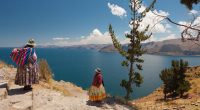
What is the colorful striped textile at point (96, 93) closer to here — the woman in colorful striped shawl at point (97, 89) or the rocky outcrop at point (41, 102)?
the woman in colorful striped shawl at point (97, 89)

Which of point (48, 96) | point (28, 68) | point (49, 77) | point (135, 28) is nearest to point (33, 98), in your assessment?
point (48, 96)

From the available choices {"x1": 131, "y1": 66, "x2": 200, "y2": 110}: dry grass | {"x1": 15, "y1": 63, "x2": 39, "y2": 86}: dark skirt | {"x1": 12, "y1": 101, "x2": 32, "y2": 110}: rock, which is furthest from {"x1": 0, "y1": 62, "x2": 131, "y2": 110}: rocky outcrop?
{"x1": 131, "y1": 66, "x2": 200, "y2": 110}: dry grass

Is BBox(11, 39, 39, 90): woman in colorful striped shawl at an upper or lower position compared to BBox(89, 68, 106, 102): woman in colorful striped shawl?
upper

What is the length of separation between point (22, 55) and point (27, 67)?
2.52 feet

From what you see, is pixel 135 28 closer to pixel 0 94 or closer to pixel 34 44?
pixel 34 44

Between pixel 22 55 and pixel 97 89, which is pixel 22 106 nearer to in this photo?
pixel 22 55

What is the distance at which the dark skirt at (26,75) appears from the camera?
1438cm

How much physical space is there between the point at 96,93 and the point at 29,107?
11.7 feet

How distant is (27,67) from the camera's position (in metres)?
A: 14.5

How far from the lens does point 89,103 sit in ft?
46.4

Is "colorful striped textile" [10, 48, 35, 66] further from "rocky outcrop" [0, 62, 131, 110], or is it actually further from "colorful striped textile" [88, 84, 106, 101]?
"colorful striped textile" [88, 84, 106, 101]

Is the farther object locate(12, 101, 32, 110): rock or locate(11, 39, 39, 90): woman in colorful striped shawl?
locate(11, 39, 39, 90): woman in colorful striped shawl

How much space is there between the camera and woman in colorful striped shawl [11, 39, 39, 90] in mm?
14406

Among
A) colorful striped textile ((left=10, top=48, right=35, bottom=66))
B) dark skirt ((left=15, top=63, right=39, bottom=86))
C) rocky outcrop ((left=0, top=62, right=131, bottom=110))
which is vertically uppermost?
colorful striped textile ((left=10, top=48, right=35, bottom=66))
